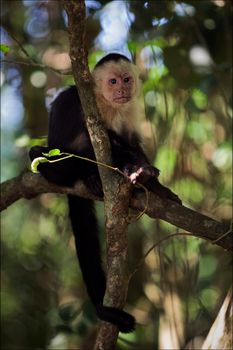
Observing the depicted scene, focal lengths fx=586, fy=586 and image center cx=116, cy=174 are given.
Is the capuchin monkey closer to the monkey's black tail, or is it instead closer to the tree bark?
the monkey's black tail

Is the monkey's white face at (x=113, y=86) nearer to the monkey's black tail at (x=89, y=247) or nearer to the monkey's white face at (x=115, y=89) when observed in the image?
the monkey's white face at (x=115, y=89)

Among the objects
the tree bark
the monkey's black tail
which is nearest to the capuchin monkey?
the monkey's black tail

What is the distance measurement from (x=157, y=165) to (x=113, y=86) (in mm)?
956

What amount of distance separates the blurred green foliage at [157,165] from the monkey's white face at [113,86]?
0.39m

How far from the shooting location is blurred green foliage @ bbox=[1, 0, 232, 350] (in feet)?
12.8

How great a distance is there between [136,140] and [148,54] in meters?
0.90

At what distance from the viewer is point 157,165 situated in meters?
4.16

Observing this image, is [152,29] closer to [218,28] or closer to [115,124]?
[218,28]

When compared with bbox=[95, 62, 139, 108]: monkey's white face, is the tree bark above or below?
below

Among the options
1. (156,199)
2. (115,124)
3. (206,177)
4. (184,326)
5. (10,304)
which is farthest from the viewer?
(10,304)

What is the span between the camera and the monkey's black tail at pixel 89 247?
3115mm

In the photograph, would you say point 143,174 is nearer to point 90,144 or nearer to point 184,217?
point 184,217

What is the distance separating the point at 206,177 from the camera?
4.54 meters

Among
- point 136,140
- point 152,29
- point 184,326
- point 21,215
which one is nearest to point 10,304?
point 21,215
